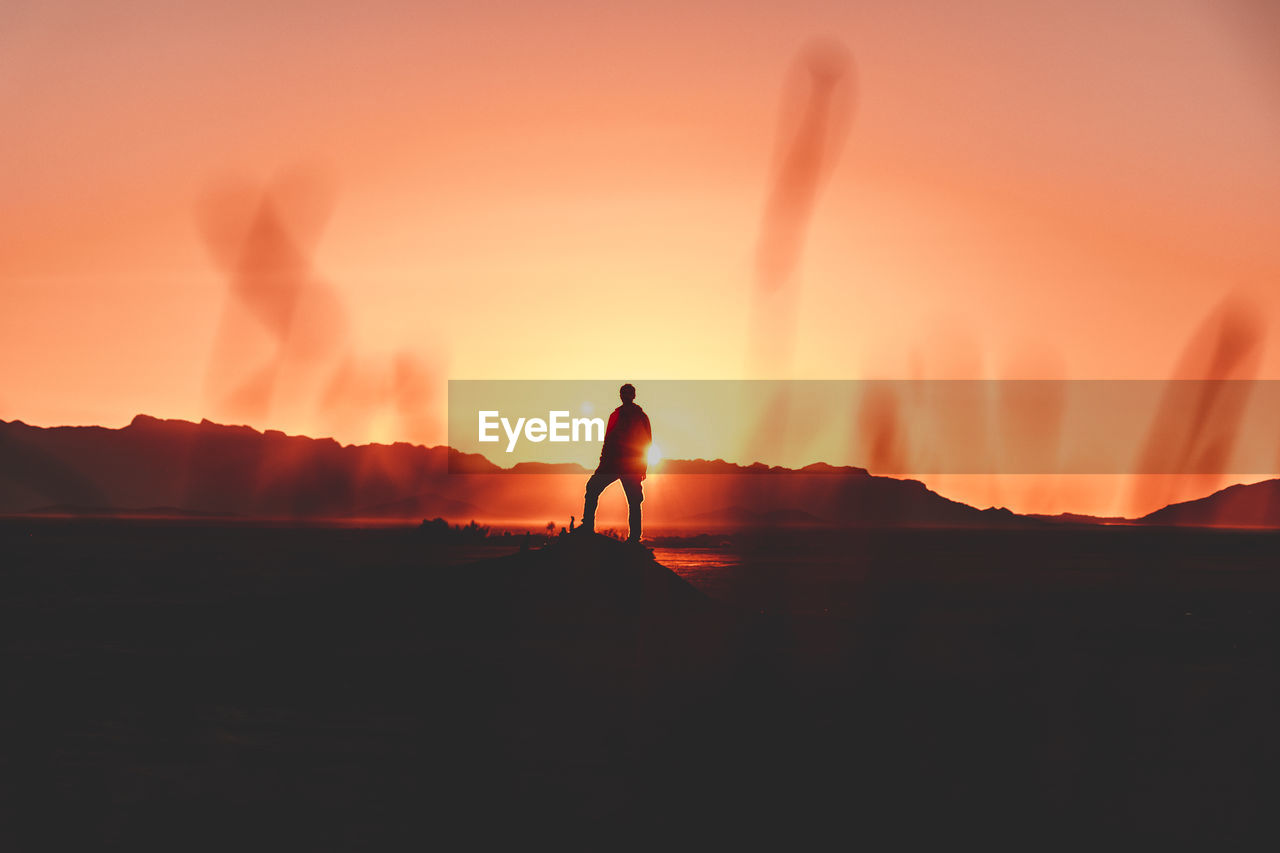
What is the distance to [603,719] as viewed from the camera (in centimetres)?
1781

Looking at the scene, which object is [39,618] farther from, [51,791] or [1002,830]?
[1002,830]

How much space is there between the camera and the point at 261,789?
13273 millimetres

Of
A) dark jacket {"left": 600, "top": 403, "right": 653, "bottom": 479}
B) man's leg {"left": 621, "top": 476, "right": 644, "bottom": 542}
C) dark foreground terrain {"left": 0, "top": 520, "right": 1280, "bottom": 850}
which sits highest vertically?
dark jacket {"left": 600, "top": 403, "right": 653, "bottom": 479}

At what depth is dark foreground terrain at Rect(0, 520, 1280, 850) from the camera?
1229 centimetres

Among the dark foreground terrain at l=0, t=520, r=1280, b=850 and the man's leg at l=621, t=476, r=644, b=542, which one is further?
the man's leg at l=621, t=476, r=644, b=542

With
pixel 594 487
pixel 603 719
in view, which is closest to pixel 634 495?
pixel 594 487

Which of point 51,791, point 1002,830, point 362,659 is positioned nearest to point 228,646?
point 362,659

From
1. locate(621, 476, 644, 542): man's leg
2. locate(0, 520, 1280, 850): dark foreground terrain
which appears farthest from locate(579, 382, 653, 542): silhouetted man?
locate(0, 520, 1280, 850): dark foreground terrain

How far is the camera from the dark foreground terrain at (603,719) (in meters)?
12.3

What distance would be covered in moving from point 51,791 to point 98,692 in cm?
710

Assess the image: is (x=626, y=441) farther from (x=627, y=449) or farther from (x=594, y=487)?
(x=594, y=487)

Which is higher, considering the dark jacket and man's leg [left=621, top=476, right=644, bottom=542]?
the dark jacket

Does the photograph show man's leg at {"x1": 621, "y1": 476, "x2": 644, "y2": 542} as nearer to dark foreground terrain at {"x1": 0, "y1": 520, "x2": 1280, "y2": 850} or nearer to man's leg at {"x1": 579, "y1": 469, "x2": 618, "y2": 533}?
man's leg at {"x1": 579, "y1": 469, "x2": 618, "y2": 533}

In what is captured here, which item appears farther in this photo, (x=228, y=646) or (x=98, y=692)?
(x=228, y=646)
